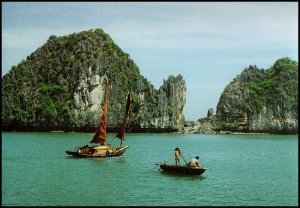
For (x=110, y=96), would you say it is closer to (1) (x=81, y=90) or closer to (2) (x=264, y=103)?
(1) (x=81, y=90)

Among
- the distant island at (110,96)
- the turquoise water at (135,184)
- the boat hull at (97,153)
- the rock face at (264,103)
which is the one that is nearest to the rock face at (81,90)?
the distant island at (110,96)

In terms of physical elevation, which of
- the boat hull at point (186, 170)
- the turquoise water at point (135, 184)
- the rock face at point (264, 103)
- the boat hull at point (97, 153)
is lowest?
the turquoise water at point (135, 184)

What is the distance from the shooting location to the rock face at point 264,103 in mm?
138750

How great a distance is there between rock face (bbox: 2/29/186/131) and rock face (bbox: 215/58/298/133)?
18399mm

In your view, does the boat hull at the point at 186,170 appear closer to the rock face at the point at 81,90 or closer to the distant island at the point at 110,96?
the distant island at the point at 110,96

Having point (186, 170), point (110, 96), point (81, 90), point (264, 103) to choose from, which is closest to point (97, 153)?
point (186, 170)

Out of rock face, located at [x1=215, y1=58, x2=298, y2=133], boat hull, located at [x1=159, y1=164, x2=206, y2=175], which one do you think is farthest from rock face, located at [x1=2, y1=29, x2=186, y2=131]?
boat hull, located at [x1=159, y1=164, x2=206, y2=175]

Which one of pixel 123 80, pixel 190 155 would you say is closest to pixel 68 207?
pixel 190 155

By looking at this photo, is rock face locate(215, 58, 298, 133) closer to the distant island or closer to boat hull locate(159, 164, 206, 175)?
the distant island

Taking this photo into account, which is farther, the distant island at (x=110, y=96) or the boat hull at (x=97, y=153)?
the distant island at (x=110, y=96)

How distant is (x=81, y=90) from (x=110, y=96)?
8846 mm

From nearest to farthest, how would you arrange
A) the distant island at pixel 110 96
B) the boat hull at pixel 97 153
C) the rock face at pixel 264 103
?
the boat hull at pixel 97 153
the distant island at pixel 110 96
the rock face at pixel 264 103

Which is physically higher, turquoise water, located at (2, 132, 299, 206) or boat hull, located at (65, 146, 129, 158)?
boat hull, located at (65, 146, 129, 158)

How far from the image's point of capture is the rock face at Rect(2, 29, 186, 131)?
116 metres
